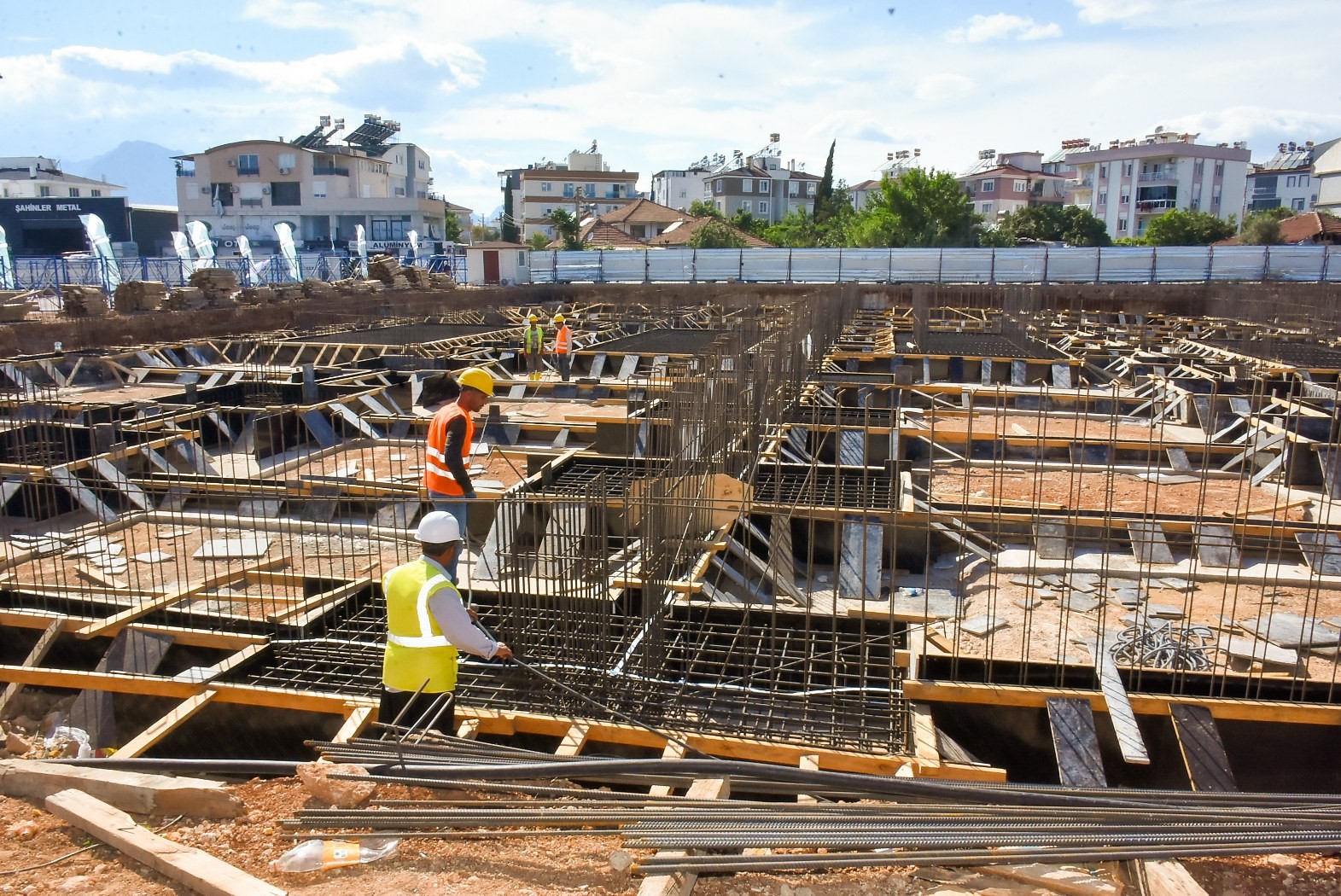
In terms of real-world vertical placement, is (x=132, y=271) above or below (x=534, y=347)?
above

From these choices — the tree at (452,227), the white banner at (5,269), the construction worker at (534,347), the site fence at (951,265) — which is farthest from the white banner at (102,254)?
the tree at (452,227)

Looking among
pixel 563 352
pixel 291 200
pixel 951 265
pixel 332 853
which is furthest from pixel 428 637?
pixel 291 200

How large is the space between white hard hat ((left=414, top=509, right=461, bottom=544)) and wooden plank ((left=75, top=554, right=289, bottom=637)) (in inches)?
124

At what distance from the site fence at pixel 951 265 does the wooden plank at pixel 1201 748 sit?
108 feet

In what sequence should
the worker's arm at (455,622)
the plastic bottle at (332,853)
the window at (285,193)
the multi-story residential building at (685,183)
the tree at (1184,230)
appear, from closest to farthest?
the plastic bottle at (332,853)
the worker's arm at (455,622)
the tree at (1184,230)
the window at (285,193)
the multi-story residential building at (685,183)

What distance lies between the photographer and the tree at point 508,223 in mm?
70438

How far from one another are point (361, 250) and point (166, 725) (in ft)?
154

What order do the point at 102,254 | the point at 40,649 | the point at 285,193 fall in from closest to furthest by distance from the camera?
the point at 40,649 → the point at 102,254 → the point at 285,193

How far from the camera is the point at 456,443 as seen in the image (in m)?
6.67

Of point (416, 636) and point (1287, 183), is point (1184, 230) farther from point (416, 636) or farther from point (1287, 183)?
point (416, 636)

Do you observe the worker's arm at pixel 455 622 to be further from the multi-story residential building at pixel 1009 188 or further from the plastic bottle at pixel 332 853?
the multi-story residential building at pixel 1009 188

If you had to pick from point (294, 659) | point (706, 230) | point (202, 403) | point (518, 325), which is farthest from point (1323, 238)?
point (294, 659)

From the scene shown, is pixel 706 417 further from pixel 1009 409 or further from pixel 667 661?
pixel 1009 409

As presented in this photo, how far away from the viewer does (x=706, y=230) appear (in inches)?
2074
